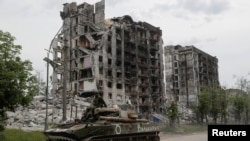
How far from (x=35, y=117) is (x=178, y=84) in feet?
184

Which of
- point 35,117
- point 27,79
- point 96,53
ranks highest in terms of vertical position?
point 96,53

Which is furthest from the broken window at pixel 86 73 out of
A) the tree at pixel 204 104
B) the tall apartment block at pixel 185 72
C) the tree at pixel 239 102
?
the tall apartment block at pixel 185 72

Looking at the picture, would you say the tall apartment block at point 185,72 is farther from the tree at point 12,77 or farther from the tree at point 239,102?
the tree at point 12,77

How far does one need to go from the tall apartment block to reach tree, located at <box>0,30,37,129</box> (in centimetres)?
6834

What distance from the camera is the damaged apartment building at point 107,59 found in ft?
207

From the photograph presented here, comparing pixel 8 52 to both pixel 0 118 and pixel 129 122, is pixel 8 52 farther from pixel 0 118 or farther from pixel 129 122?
pixel 129 122

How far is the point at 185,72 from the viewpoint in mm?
92875

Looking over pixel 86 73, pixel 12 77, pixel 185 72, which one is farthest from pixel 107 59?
pixel 12 77

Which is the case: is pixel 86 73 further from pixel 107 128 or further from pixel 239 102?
pixel 107 128

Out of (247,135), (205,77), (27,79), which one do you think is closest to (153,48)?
(205,77)

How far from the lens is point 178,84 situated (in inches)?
3686

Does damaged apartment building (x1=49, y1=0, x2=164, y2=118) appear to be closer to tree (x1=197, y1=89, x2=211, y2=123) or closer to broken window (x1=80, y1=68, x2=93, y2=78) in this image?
broken window (x1=80, y1=68, x2=93, y2=78)

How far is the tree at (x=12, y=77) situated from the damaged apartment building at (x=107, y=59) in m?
36.1

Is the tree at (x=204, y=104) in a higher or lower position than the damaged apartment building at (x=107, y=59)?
lower
